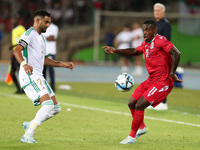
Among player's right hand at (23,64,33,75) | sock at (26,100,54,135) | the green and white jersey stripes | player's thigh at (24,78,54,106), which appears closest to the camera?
player's right hand at (23,64,33,75)

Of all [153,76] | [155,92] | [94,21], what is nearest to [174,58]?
[153,76]

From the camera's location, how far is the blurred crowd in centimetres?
3444

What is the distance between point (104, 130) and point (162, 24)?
3.93 metres

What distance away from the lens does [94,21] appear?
1358 inches

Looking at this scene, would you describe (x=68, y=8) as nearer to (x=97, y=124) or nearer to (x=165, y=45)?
(x=97, y=124)

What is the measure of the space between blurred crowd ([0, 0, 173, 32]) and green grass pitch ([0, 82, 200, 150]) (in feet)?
63.3

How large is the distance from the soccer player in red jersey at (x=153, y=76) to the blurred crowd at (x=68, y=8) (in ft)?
85.4

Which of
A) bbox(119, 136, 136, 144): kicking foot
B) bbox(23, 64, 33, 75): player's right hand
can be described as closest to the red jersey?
bbox(119, 136, 136, 144): kicking foot

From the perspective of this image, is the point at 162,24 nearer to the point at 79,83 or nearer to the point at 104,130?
the point at 104,130

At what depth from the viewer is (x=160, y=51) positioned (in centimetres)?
805

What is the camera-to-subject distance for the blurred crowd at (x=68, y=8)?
3444 cm

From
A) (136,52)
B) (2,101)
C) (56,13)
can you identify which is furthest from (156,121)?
(56,13)

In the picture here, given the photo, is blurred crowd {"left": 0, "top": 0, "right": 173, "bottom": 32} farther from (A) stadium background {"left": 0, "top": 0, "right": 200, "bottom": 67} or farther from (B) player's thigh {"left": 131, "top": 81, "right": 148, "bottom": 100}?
(B) player's thigh {"left": 131, "top": 81, "right": 148, "bottom": 100}

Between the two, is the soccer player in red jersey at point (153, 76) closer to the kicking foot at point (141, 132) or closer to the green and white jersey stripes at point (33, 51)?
the kicking foot at point (141, 132)
